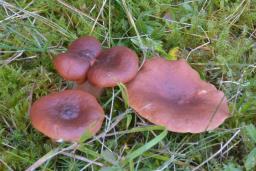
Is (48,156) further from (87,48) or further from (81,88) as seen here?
(87,48)

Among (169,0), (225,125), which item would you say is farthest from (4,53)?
(225,125)

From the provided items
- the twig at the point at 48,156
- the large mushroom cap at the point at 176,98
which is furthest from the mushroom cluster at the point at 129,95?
the twig at the point at 48,156

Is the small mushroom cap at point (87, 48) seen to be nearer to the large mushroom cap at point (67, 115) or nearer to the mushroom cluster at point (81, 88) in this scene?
the mushroom cluster at point (81, 88)

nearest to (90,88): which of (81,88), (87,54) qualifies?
(81,88)

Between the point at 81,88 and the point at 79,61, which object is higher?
the point at 79,61

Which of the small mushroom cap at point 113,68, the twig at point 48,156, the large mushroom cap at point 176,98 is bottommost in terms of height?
the twig at point 48,156

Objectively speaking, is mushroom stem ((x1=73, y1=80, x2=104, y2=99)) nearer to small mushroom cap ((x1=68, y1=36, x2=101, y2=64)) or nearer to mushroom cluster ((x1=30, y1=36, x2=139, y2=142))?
mushroom cluster ((x1=30, y1=36, x2=139, y2=142))
